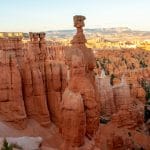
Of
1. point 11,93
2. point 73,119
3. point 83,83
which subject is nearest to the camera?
point 73,119

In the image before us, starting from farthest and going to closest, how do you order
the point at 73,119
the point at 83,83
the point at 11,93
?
the point at 11,93 < the point at 83,83 < the point at 73,119

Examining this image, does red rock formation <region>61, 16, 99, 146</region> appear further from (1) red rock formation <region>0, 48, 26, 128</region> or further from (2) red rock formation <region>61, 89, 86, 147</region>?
(1) red rock formation <region>0, 48, 26, 128</region>

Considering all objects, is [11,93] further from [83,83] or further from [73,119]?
[73,119]

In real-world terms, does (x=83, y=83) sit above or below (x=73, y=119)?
above

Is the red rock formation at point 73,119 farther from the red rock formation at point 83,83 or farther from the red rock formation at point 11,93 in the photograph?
the red rock formation at point 11,93

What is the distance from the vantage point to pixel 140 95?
1572 inches

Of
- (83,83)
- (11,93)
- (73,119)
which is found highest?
(83,83)

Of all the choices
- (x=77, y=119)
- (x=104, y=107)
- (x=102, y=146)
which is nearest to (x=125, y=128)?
(x=104, y=107)

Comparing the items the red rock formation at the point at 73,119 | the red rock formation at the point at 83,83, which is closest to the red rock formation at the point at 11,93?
the red rock formation at the point at 83,83

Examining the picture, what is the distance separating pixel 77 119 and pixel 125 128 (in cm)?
1039

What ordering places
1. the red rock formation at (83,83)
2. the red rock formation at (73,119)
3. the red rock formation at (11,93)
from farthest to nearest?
the red rock formation at (11,93)
the red rock formation at (83,83)
the red rock formation at (73,119)

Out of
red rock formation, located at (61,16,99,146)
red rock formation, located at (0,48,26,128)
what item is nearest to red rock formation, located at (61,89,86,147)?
red rock formation, located at (61,16,99,146)

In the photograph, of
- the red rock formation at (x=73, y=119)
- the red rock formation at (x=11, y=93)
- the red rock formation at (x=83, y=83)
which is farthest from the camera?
the red rock formation at (x=11, y=93)

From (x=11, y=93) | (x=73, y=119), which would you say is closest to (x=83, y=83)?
(x=73, y=119)
